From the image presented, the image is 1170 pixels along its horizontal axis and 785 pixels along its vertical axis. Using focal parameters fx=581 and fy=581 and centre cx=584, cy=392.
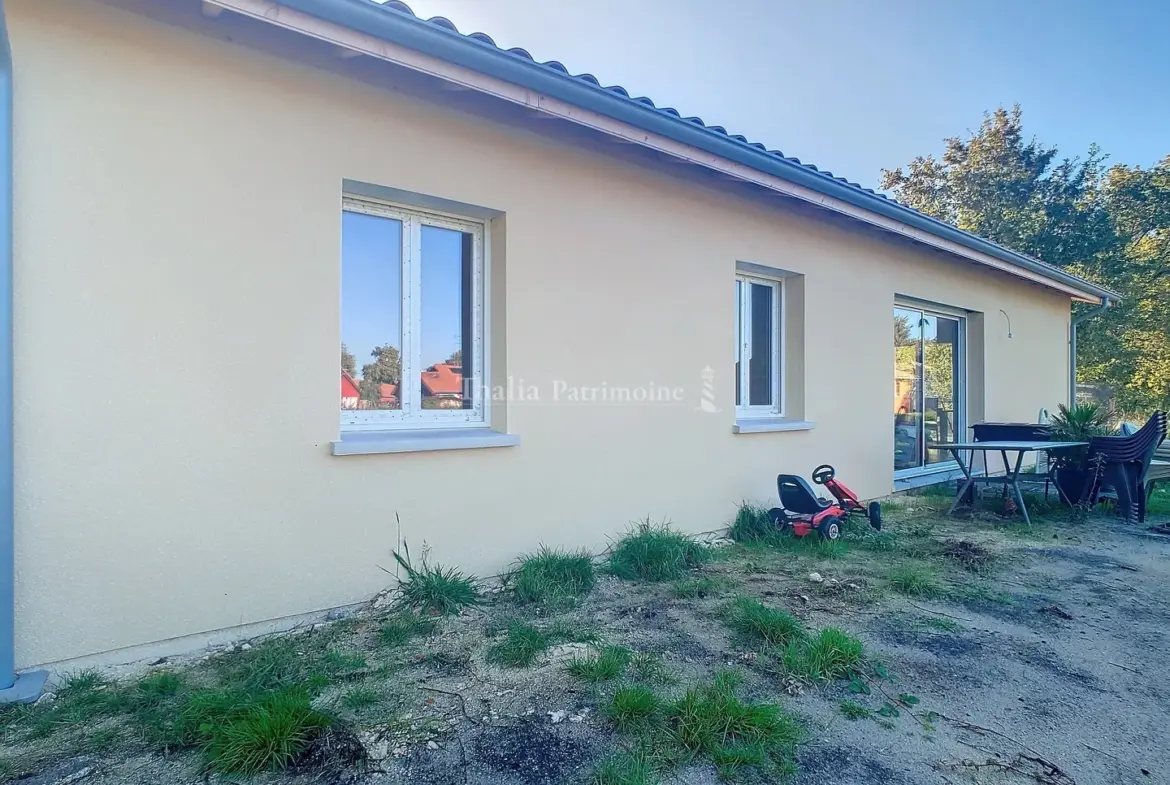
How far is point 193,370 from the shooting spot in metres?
2.92

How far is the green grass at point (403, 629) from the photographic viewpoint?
3049 millimetres

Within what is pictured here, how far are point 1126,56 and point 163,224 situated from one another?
16.1 m

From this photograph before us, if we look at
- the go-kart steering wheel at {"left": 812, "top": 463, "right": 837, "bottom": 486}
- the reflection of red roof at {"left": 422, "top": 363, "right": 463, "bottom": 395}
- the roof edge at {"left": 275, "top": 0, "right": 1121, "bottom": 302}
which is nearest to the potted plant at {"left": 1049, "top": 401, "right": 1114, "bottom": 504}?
the go-kart steering wheel at {"left": 812, "top": 463, "right": 837, "bottom": 486}

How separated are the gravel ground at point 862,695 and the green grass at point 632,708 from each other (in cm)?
6

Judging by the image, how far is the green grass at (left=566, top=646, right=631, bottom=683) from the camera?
8.66 feet

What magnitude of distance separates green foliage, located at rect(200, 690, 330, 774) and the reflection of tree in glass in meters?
1.89

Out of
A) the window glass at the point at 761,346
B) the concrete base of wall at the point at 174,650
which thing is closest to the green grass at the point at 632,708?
the concrete base of wall at the point at 174,650

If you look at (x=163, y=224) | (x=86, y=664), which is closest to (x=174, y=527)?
(x=86, y=664)

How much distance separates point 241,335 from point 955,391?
938cm

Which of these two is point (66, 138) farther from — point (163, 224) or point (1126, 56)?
point (1126, 56)

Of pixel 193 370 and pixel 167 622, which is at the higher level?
pixel 193 370

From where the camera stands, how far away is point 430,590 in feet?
11.4

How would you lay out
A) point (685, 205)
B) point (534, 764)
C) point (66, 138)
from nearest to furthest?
point (534, 764) < point (66, 138) < point (685, 205)

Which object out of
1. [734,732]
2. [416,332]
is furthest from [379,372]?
[734,732]
